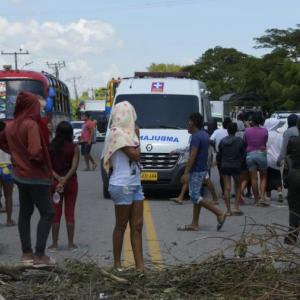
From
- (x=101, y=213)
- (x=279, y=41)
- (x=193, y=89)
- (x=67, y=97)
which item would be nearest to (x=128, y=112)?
(x=101, y=213)

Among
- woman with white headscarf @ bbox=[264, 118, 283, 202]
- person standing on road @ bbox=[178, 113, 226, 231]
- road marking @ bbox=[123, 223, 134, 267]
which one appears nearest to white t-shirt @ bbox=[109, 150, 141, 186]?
road marking @ bbox=[123, 223, 134, 267]

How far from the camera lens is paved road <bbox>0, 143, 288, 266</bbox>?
8391mm

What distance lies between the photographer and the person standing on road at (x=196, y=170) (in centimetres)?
1024

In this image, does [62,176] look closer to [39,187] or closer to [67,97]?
[39,187]

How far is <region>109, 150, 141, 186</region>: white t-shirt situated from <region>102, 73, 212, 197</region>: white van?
22.8ft

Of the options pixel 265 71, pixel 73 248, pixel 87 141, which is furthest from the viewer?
pixel 265 71

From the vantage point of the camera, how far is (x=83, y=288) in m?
5.90

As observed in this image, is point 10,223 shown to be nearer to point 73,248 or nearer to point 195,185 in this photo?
point 73,248

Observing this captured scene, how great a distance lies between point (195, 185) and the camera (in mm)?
10328

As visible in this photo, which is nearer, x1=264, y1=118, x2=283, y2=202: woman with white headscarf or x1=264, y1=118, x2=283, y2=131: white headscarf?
x1=264, y1=118, x2=283, y2=202: woman with white headscarf

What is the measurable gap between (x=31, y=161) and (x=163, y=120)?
799cm

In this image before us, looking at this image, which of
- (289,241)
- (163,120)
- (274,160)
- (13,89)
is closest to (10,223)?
(163,120)

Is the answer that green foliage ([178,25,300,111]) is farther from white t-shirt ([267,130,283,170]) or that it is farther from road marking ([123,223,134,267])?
road marking ([123,223,134,267])

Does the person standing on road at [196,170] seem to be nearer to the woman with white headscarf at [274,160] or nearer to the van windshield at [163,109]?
the woman with white headscarf at [274,160]
